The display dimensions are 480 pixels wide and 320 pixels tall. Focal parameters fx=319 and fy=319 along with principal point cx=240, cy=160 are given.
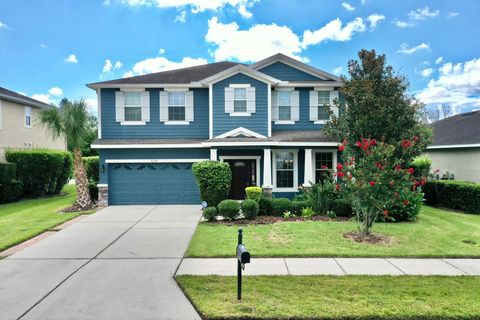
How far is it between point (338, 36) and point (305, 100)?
23.1 ft

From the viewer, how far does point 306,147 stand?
47.7 feet

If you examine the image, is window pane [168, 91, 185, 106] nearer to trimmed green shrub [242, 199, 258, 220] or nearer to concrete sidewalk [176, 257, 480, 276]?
trimmed green shrub [242, 199, 258, 220]

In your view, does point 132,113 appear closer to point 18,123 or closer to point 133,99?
point 133,99

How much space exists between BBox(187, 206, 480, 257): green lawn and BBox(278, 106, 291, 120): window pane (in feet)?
21.7

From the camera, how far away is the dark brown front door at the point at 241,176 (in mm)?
15141

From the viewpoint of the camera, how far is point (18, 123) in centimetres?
2142

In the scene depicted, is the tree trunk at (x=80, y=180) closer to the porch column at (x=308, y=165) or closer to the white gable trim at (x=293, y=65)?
the white gable trim at (x=293, y=65)

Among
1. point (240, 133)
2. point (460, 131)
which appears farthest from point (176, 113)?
point (460, 131)

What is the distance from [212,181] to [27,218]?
23.5 ft

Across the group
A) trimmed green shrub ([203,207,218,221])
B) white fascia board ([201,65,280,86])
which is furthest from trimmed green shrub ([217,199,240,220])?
white fascia board ([201,65,280,86])

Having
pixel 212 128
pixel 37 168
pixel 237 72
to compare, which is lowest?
pixel 37 168

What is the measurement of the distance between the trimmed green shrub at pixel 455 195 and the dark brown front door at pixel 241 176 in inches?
341

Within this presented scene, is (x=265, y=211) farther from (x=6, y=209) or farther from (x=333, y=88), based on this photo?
(x=6, y=209)

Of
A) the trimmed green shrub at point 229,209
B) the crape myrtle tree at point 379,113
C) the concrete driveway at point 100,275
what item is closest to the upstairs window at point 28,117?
the concrete driveway at point 100,275
